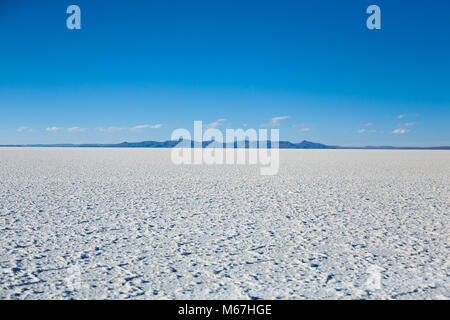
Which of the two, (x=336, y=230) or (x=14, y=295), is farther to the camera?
(x=336, y=230)

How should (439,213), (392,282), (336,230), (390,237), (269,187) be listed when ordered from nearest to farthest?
(392,282)
(390,237)
(336,230)
(439,213)
(269,187)
